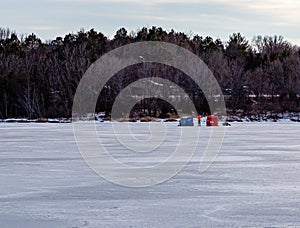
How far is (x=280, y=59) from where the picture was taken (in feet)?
185

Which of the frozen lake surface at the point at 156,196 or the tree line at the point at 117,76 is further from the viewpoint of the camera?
the tree line at the point at 117,76

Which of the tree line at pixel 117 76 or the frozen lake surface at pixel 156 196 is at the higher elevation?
the tree line at pixel 117 76

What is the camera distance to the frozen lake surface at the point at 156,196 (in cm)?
681

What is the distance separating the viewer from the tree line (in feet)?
148

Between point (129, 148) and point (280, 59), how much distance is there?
4219 cm

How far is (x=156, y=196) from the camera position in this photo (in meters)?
8.39

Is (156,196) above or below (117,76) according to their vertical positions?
below

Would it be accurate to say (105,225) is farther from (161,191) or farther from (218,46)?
(218,46)

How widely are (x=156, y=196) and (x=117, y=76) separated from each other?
124ft

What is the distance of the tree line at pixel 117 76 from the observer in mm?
45219

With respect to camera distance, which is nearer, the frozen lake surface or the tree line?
the frozen lake surface

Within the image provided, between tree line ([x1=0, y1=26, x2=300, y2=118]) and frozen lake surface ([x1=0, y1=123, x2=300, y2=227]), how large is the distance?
1263 inches

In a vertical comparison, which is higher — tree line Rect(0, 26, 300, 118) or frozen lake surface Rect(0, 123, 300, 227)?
tree line Rect(0, 26, 300, 118)

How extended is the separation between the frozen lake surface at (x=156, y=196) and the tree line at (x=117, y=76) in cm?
3209
